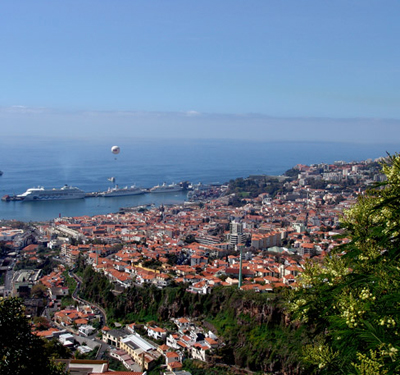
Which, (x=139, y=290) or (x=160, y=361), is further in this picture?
(x=139, y=290)

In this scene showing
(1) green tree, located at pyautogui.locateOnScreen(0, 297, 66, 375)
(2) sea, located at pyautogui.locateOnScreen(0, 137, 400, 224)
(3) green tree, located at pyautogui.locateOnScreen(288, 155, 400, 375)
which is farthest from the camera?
(2) sea, located at pyautogui.locateOnScreen(0, 137, 400, 224)

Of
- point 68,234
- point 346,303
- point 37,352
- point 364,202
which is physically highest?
point 364,202

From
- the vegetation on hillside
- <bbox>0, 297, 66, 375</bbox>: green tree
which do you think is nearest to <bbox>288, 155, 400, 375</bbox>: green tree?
the vegetation on hillside

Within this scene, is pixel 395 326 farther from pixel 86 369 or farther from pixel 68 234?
pixel 68 234

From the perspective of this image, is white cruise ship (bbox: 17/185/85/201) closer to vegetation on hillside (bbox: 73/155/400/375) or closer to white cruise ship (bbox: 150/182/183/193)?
white cruise ship (bbox: 150/182/183/193)

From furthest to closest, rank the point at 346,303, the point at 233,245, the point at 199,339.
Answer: the point at 233,245 → the point at 199,339 → the point at 346,303

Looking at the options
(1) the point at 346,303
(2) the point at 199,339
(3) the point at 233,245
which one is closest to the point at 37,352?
(1) the point at 346,303

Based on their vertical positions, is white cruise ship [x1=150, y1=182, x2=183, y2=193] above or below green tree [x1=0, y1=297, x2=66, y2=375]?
below
